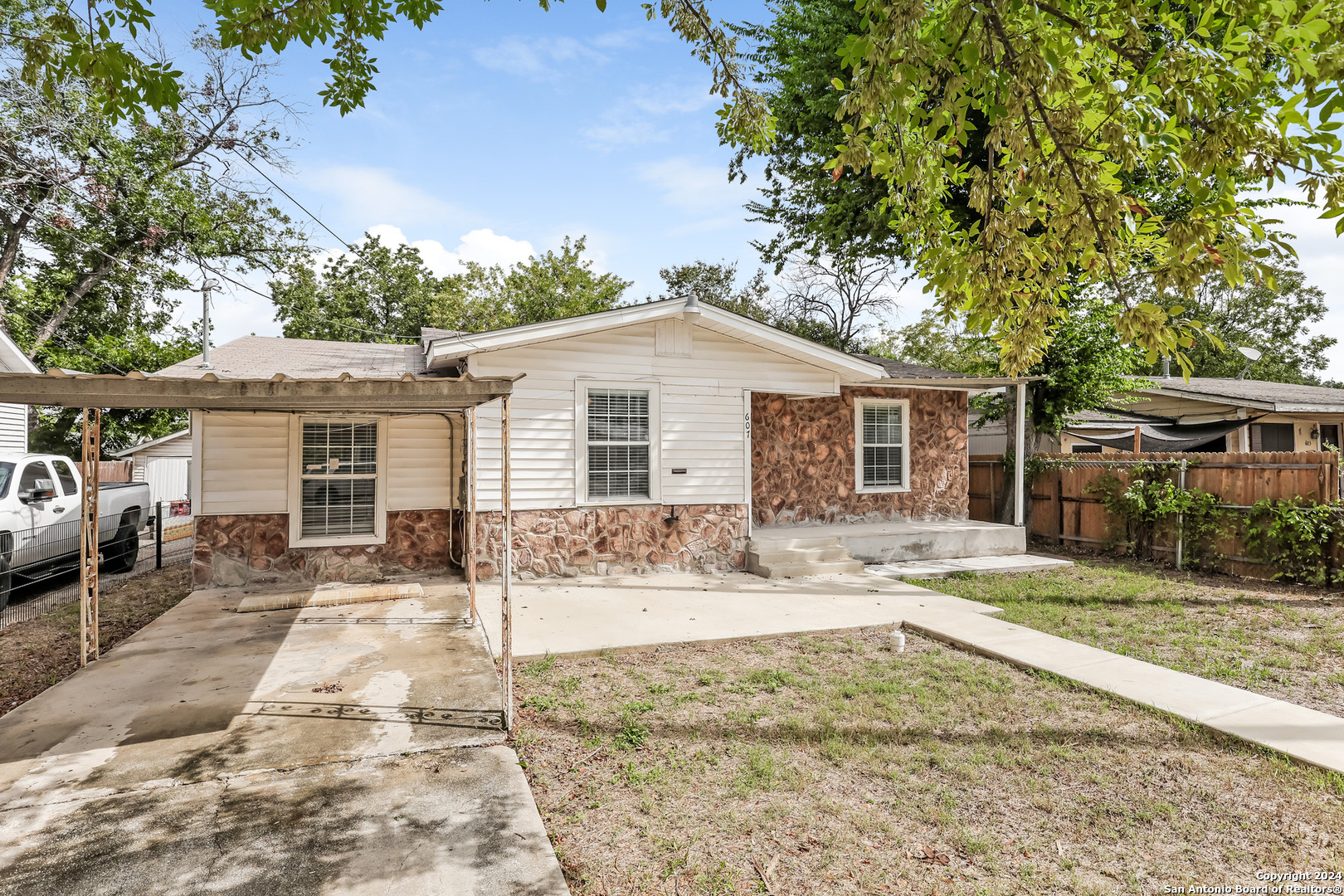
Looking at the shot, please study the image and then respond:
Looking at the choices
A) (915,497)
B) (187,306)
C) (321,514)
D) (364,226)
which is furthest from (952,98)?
(364,226)

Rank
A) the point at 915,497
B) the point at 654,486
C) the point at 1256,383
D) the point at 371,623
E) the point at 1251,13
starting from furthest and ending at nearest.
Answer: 1. the point at 1256,383
2. the point at 915,497
3. the point at 654,486
4. the point at 371,623
5. the point at 1251,13

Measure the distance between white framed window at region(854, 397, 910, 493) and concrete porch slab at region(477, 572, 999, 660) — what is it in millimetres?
2819

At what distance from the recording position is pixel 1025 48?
3062 mm

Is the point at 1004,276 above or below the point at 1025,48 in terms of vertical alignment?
below

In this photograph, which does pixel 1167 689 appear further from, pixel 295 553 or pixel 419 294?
pixel 419 294

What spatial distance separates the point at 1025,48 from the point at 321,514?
8.51 metres

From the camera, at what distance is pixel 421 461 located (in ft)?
28.5

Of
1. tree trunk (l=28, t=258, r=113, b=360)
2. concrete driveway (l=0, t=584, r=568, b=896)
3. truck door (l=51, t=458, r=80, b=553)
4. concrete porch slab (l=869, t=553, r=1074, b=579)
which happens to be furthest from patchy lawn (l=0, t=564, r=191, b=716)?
tree trunk (l=28, t=258, r=113, b=360)

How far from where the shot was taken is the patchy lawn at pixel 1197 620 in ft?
16.9

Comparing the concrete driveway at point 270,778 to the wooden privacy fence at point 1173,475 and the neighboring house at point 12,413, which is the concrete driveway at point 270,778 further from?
the wooden privacy fence at point 1173,475

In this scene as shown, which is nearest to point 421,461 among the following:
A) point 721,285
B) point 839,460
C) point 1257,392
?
Answer: point 839,460

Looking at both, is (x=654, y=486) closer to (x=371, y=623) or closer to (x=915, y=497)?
(x=371, y=623)

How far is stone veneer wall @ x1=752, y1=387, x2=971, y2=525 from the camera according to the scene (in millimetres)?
11086

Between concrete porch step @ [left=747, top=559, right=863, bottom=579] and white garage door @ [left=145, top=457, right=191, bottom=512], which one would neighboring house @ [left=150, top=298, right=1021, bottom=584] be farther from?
white garage door @ [left=145, top=457, right=191, bottom=512]
